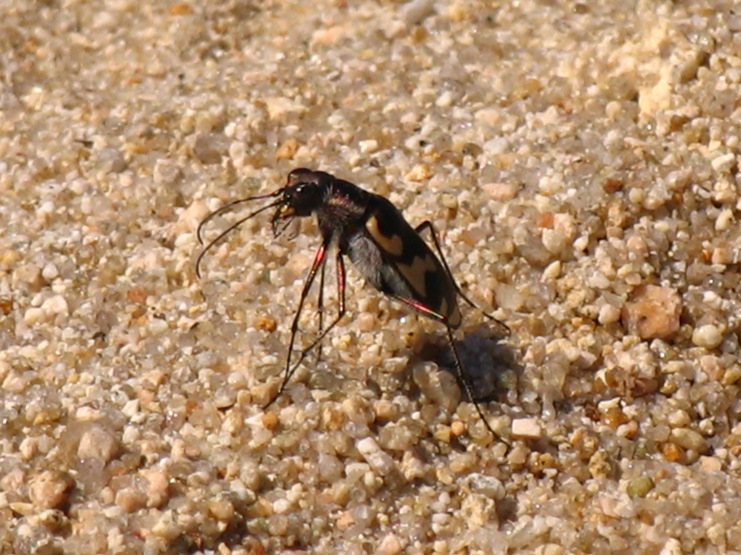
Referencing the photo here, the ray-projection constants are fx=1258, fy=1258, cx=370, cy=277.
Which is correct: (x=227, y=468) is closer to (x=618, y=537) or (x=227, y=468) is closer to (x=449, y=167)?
(x=618, y=537)

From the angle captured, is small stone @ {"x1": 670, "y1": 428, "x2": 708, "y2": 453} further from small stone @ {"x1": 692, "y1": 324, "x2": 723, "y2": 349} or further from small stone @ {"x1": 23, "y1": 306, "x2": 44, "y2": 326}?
small stone @ {"x1": 23, "y1": 306, "x2": 44, "y2": 326}

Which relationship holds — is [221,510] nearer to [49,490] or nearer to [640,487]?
[49,490]

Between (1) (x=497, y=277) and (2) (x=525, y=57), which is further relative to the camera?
(2) (x=525, y=57)

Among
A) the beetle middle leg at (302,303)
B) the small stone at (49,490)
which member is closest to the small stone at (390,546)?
the beetle middle leg at (302,303)

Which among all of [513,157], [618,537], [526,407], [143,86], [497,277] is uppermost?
[143,86]

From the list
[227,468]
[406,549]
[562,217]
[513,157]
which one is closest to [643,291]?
[562,217]

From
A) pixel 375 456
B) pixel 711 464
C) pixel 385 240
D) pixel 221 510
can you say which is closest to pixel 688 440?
pixel 711 464
